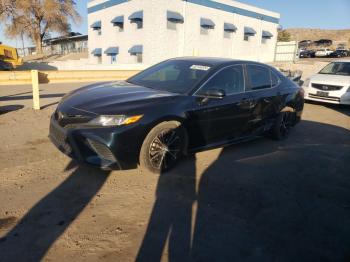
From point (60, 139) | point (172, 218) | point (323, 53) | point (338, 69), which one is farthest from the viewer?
point (323, 53)

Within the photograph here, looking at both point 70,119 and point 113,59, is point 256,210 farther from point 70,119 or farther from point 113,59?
point 113,59

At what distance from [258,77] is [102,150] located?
3.30 meters

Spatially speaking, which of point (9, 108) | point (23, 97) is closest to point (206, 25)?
point (23, 97)

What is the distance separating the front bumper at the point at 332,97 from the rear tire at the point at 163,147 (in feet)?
26.8

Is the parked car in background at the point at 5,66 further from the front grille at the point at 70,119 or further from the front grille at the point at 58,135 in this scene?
the front grille at the point at 70,119

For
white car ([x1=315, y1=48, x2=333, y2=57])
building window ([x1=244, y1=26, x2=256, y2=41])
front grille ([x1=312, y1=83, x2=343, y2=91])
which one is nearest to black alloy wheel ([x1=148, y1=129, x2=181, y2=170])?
front grille ([x1=312, y1=83, x2=343, y2=91])

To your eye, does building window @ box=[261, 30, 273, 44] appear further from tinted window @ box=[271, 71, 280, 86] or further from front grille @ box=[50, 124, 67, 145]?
front grille @ box=[50, 124, 67, 145]

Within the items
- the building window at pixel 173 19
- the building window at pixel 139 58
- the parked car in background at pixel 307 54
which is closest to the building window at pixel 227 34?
the building window at pixel 173 19

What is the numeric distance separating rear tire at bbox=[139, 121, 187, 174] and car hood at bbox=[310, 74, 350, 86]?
8.34m

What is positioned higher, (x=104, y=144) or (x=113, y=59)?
(x=113, y=59)

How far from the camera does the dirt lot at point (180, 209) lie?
2.81 metres

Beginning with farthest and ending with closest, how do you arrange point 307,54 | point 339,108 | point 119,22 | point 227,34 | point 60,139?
point 307,54 < point 227,34 < point 119,22 < point 339,108 < point 60,139

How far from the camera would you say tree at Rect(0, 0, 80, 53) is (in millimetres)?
41112

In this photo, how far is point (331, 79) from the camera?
10.9 meters
